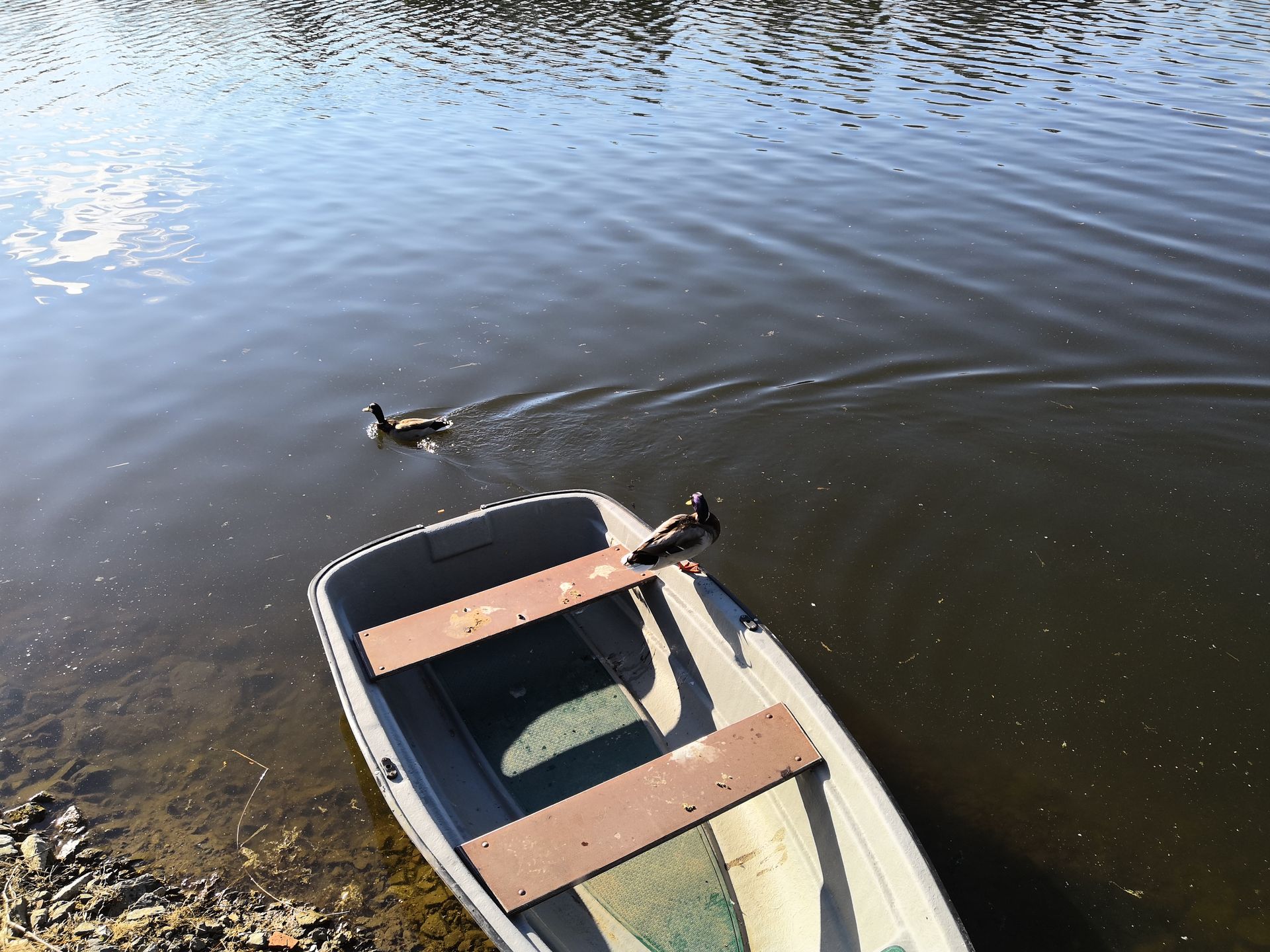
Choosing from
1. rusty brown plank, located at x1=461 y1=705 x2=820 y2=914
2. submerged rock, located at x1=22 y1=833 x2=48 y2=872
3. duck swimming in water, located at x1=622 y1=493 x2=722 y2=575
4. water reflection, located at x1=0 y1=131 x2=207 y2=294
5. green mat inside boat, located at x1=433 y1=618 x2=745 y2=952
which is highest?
duck swimming in water, located at x1=622 y1=493 x2=722 y2=575

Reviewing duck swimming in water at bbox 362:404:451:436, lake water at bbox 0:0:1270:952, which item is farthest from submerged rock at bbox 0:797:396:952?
duck swimming in water at bbox 362:404:451:436

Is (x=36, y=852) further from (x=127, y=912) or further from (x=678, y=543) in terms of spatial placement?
(x=678, y=543)

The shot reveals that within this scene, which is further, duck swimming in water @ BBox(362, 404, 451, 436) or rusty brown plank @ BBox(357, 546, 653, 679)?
duck swimming in water @ BBox(362, 404, 451, 436)

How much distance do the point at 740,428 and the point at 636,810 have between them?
471cm

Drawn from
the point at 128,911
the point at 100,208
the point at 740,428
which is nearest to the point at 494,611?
the point at 128,911

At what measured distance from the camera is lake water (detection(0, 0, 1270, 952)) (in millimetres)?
5289

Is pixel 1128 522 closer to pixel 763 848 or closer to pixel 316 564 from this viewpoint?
pixel 763 848

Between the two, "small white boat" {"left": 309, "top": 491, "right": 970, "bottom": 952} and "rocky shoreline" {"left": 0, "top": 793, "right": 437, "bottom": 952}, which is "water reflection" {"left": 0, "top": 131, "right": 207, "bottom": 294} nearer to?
"small white boat" {"left": 309, "top": 491, "right": 970, "bottom": 952}

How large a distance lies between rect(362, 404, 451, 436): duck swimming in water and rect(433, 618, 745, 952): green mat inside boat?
9.47 ft

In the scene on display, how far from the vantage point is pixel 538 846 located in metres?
4.07

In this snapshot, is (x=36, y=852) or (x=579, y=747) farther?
(x=579, y=747)

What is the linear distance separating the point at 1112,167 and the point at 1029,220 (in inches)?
111

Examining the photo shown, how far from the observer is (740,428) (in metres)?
8.35

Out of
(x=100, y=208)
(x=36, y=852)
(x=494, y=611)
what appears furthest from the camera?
(x=100, y=208)
